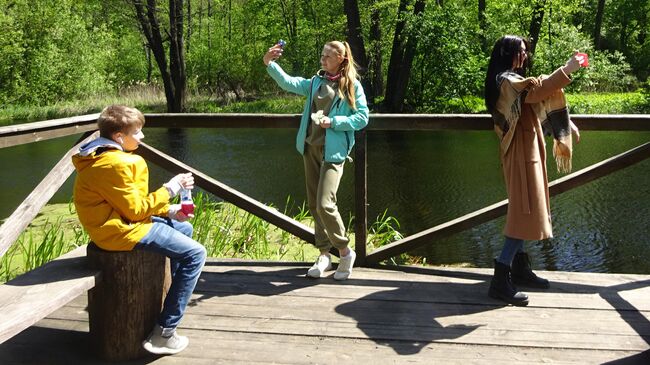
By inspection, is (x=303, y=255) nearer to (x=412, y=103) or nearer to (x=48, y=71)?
(x=412, y=103)

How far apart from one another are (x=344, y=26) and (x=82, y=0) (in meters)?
13.4

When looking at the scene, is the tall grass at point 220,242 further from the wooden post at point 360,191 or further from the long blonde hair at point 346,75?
the long blonde hair at point 346,75

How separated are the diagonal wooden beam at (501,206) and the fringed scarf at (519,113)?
47 cm

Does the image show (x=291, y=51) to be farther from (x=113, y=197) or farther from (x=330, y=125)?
(x=113, y=197)

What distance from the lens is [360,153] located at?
3902 mm

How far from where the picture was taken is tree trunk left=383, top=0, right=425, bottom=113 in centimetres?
1962

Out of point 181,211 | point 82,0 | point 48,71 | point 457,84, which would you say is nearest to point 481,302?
point 181,211

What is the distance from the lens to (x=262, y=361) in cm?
273

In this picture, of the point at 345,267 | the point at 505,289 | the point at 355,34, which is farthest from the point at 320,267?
the point at 355,34

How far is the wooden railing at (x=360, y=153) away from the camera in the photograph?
347cm

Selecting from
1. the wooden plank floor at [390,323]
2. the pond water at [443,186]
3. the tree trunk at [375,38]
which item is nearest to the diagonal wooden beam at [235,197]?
the wooden plank floor at [390,323]

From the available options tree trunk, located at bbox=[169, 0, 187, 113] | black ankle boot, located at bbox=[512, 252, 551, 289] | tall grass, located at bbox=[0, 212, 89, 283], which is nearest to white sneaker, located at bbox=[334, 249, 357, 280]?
black ankle boot, located at bbox=[512, 252, 551, 289]

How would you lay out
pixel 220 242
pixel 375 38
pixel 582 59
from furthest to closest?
pixel 375 38
pixel 220 242
pixel 582 59

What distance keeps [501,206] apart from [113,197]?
2.32 metres
